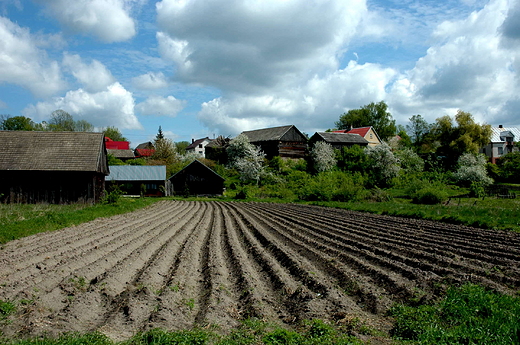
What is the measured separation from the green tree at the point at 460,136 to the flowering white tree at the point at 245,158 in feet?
85.5

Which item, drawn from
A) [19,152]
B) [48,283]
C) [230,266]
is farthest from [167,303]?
[19,152]

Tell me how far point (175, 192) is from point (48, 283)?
4281 centimetres

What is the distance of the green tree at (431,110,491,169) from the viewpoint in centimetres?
5645

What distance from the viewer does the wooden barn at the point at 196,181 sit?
50812mm

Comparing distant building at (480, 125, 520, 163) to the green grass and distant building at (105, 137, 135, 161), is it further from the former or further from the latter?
the green grass

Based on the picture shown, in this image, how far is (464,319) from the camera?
6.41 m

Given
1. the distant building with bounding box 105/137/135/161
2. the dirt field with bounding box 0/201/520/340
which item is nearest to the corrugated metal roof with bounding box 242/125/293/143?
the distant building with bounding box 105/137/135/161

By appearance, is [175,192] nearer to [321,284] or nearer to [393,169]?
[393,169]

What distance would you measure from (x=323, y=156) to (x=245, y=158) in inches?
424

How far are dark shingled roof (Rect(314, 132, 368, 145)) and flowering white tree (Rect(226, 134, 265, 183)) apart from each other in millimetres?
9764

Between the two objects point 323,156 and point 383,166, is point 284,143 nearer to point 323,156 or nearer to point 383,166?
point 323,156

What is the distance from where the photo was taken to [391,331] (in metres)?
6.36

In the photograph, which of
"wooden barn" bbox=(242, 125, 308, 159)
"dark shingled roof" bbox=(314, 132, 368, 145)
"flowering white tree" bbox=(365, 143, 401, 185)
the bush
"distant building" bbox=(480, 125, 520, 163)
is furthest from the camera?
"distant building" bbox=(480, 125, 520, 163)

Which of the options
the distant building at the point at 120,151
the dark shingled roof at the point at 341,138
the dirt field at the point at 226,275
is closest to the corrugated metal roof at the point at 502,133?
the dark shingled roof at the point at 341,138
